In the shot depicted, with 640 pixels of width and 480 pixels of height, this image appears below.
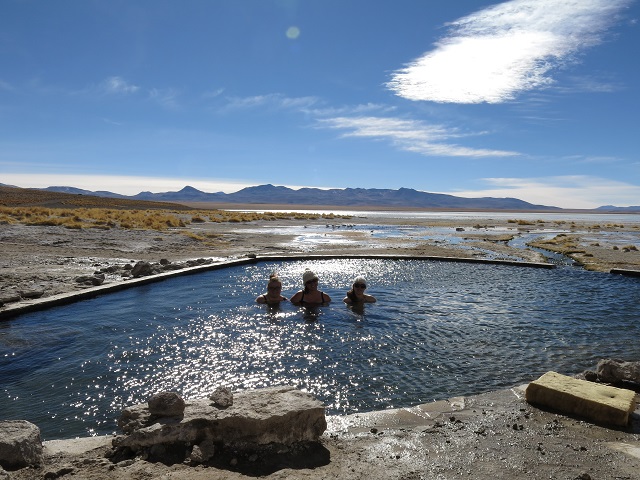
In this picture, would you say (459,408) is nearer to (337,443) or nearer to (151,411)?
(337,443)

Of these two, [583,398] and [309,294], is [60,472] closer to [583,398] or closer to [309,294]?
[583,398]

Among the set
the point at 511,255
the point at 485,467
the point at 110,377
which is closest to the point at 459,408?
the point at 485,467

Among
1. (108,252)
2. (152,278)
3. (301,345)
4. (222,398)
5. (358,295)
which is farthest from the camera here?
(108,252)

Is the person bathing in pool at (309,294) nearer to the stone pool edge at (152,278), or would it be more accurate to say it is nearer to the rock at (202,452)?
the stone pool edge at (152,278)

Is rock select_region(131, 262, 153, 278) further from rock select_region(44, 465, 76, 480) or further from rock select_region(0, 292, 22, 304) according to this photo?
rock select_region(44, 465, 76, 480)

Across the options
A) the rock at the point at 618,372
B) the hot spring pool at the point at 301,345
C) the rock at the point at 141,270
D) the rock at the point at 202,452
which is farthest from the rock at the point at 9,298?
the rock at the point at 618,372

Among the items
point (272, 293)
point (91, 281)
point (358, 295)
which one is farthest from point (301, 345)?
point (91, 281)

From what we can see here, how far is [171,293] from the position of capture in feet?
42.9

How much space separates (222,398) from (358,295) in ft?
25.1

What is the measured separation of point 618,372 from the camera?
641 cm

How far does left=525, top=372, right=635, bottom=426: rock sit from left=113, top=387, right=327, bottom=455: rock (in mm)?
2924

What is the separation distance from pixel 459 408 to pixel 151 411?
3671 millimetres

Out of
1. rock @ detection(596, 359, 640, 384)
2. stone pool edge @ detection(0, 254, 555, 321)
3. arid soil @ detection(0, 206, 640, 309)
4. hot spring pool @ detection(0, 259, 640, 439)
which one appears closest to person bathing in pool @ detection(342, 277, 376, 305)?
hot spring pool @ detection(0, 259, 640, 439)

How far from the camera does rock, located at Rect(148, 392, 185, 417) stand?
4527 mm
